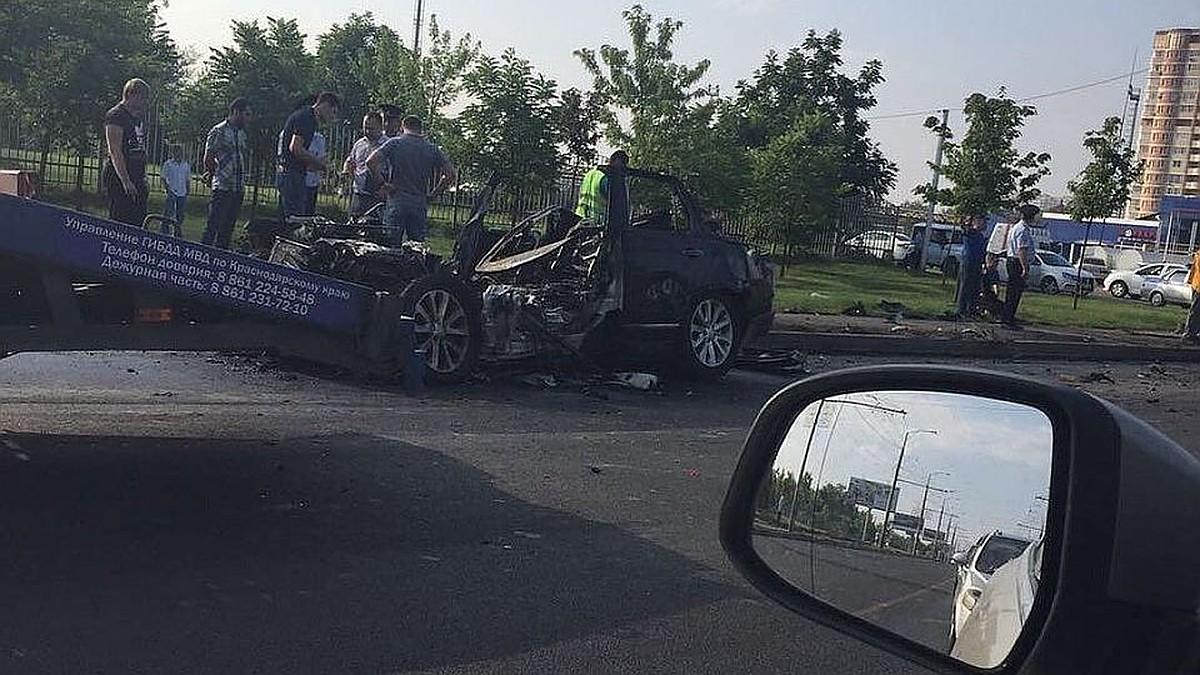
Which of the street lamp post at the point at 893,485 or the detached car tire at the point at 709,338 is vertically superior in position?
the street lamp post at the point at 893,485

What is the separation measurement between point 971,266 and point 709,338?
923 cm

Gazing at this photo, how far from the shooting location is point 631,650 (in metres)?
4.32

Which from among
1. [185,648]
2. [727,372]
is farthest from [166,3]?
[185,648]

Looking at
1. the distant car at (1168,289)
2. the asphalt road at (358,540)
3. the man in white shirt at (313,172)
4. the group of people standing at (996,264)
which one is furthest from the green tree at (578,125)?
the distant car at (1168,289)

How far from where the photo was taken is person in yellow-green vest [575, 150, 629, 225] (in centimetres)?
1059

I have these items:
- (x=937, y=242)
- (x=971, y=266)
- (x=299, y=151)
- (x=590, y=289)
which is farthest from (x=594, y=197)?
(x=937, y=242)

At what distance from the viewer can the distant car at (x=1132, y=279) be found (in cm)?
4297

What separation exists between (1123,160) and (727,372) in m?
16.7

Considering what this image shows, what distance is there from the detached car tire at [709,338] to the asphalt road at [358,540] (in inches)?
80.9

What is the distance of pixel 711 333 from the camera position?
36.3 ft

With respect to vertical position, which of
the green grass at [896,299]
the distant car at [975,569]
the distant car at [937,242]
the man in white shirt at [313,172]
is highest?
the distant car at [937,242]

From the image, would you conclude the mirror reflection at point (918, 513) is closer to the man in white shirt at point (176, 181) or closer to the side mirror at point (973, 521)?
the side mirror at point (973, 521)

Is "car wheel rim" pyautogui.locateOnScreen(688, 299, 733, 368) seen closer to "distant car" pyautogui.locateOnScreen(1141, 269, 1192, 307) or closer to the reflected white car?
the reflected white car

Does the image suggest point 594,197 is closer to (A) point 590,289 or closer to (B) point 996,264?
(A) point 590,289
